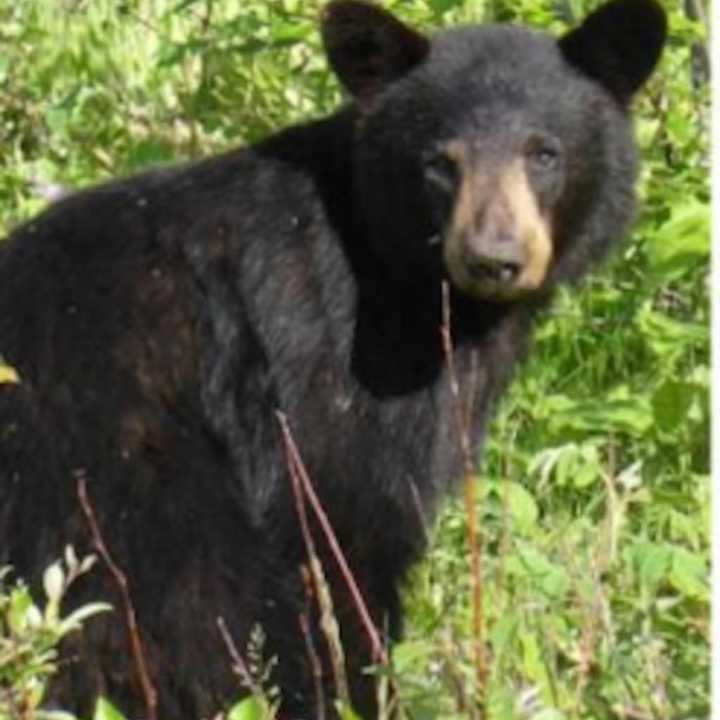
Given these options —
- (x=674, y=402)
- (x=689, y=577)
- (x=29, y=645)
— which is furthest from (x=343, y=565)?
(x=674, y=402)

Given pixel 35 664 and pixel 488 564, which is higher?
pixel 35 664

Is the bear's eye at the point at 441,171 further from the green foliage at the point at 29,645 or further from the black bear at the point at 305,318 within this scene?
the green foliage at the point at 29,645

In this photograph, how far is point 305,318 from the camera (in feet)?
20.7

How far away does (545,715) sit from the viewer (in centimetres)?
415

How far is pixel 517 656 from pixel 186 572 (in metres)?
0.74

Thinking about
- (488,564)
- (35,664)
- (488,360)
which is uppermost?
(35,664)

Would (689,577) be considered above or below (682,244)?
below

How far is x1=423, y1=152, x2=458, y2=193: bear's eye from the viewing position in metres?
6.34

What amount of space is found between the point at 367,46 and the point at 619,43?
0.57m

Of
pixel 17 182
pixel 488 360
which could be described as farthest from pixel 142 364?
pixel 17 182

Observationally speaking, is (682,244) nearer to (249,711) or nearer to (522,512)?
(522,512)

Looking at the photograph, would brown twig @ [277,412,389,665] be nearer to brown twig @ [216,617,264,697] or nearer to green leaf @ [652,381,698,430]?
brown twig @ [216,617,264,697]

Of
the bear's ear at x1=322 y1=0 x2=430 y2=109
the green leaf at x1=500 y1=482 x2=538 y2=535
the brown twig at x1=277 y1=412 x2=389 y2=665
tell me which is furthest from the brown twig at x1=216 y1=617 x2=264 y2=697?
the bear's ear at x1=322 y1=0 x2=430 y2=109

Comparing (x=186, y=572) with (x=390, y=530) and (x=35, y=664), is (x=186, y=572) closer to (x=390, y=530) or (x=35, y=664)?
(x=390, y=530)
